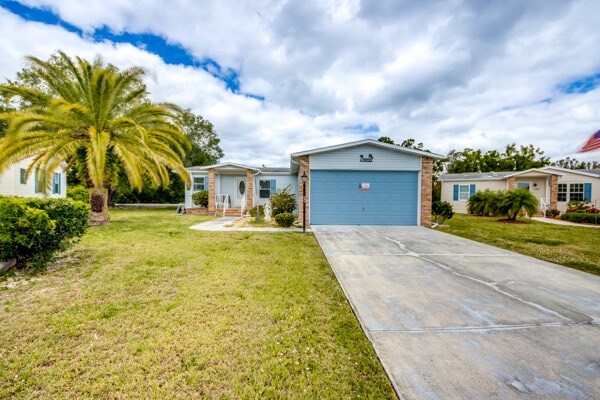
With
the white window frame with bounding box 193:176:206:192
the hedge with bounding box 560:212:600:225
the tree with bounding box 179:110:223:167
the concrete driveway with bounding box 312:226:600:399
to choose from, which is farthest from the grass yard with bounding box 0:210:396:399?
the tree with bounding box 179:110:223:167

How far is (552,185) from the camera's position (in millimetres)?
17000

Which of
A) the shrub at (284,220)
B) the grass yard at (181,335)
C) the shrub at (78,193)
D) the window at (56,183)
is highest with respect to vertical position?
the window at (56,183)

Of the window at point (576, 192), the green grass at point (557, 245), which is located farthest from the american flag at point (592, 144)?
the window at point (576, 192)

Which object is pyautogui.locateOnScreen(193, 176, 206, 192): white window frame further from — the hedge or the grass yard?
the hedge

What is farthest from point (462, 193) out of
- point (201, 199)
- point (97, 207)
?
point (97, 207)

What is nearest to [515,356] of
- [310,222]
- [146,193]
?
[310,222]

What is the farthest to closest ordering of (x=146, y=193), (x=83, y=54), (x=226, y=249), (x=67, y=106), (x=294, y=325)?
Answer: (x=146, y=193)
(x=83, y=54)
(x=67, y=106)
(x=226, y=249)
(x=294, y=325)

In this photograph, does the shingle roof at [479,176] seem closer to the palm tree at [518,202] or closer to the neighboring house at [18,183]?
the palm tree at [518,202]

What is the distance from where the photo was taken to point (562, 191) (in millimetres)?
17531

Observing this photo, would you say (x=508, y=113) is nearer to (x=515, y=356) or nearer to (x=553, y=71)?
(x=553, y=71)

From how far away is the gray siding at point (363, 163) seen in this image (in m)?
11.2

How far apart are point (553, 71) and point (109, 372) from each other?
16.7m

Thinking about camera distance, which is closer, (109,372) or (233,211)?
(109,372)

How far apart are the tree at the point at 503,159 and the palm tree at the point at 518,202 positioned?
79.1 feet
